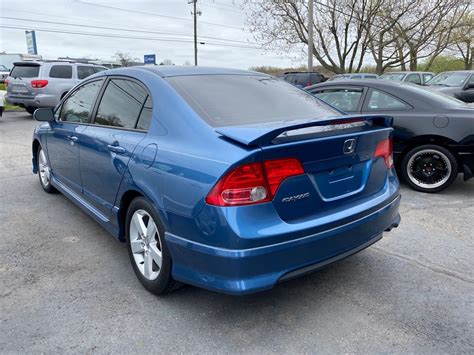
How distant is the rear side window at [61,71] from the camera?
13058 millimetres

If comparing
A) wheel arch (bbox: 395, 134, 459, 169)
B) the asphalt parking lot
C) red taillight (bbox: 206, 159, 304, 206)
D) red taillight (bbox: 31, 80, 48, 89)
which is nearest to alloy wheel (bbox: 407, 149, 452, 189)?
wheel arch (bbox: 395, 134, 459, 169)

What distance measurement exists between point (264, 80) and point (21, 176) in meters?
4.60

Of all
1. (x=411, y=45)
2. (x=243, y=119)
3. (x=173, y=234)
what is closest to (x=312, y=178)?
(x=243, y=119)

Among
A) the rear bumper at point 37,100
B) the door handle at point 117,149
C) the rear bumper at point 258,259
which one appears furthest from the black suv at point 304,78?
the rear bumper at point 258,259

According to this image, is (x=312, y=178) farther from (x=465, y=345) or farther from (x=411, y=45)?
(x=411, y=45)

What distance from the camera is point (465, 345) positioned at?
7.72ft

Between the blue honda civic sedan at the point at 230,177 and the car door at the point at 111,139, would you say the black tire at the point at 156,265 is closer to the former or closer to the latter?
the blue honda civic sedan at the point at 230,177

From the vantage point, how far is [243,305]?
2.82 meters

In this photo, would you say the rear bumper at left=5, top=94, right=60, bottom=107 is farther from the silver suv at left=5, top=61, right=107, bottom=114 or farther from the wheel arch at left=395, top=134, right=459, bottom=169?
the wheel arch at left=395, top=134, right=459, bottom=169

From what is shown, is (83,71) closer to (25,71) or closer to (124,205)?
(25,71)

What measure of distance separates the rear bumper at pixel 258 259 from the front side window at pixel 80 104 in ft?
6.39

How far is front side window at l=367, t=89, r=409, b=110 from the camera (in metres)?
5.53

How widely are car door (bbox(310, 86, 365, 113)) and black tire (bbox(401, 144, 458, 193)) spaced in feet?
3.38

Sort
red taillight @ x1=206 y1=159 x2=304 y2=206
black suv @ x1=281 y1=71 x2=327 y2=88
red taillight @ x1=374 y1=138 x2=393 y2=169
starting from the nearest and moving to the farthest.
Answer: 1. red taillight @ x1=206 y1=159 x2=304 y2=206
2. red taillight @ x1=374 y1=138 x2=393 y2=169
3. black suv @ x1=281 y1=71 x2=327 y2=88
